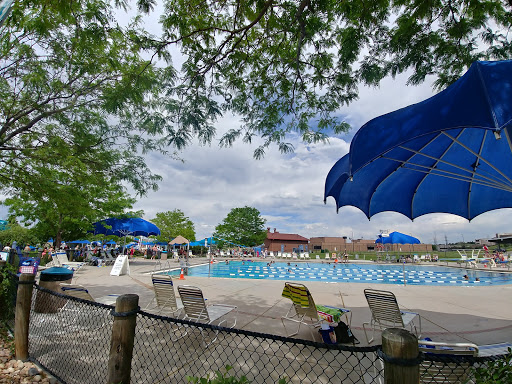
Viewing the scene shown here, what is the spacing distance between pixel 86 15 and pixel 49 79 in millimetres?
2771

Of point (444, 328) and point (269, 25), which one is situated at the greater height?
point (269, 25)

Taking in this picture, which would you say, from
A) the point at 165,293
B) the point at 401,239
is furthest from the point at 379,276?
the point at 165,293

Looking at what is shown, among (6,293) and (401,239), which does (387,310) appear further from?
(401,239)

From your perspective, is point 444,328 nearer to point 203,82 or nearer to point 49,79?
point 203,82

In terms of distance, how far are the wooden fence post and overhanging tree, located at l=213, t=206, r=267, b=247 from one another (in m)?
57.2

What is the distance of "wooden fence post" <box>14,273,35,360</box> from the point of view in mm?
3531

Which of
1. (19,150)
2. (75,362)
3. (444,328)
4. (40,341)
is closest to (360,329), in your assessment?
(444,328)

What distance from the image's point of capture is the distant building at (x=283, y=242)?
6706cm

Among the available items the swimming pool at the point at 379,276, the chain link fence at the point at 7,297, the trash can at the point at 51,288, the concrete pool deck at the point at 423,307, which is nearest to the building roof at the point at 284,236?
the swimming pool at the point at 379,276

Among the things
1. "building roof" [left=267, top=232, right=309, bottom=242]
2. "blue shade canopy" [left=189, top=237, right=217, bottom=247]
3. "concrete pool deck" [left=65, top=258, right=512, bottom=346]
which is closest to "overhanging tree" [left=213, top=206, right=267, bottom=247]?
"building roof" [left=267, top=232, right=309, bottom=242]

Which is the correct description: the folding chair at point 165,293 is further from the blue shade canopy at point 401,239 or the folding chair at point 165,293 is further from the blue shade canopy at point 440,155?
the blue shade canopy at point 401,239

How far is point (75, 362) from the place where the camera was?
3.40 meters

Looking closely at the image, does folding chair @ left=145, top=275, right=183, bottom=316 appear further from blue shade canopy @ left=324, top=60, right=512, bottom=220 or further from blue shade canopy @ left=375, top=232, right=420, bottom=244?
blue shade canopy @ left=375, top=232, right=420, bottom=244

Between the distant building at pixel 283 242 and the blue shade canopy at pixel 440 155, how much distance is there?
199 feet
